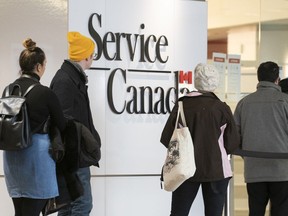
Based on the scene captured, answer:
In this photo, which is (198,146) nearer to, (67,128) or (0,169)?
(67,128)

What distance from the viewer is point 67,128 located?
2967 mm

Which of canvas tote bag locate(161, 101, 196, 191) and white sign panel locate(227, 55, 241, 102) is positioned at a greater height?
white sign panel locate(227, 55, 241, 102)

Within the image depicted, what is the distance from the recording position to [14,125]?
8.70 ft

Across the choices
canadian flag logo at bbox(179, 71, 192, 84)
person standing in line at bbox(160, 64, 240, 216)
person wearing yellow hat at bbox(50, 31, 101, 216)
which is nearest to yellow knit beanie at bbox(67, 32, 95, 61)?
person wearing yellow hat at bbox(50, 31, 101, 216)

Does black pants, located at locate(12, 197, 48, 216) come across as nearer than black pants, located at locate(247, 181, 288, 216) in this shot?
Yes

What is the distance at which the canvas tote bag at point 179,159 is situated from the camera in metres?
2.88

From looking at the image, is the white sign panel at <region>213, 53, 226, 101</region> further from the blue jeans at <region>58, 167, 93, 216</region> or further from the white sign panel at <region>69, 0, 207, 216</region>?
the blue jeans at <region>58, 167, 93, 216</region>

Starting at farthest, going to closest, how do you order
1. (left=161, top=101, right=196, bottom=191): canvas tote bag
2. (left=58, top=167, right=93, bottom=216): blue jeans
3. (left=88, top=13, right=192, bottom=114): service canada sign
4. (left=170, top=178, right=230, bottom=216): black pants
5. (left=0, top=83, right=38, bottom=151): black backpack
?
(left=88, top=13, right=192, bottom=114): service canada sign < (left=58, top=167, right=93, bottom=216): blue jeans < (left=170, top=178, right=230, bottom=216): black pants < (left=161, top=101, right=196, bottom=191): canvas tote bag < (left=0, top=83, right=38, bottom=151): black backpack

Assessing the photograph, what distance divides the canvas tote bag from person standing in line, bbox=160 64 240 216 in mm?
75

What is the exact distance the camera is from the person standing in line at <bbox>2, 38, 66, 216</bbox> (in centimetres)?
274

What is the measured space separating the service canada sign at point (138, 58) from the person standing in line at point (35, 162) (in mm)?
1242

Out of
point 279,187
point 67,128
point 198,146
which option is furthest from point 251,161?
point 67,128

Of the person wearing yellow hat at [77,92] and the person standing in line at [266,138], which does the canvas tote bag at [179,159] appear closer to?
the person wearing yellow hat at [77,92]

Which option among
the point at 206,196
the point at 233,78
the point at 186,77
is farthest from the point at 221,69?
the point at 206,196
